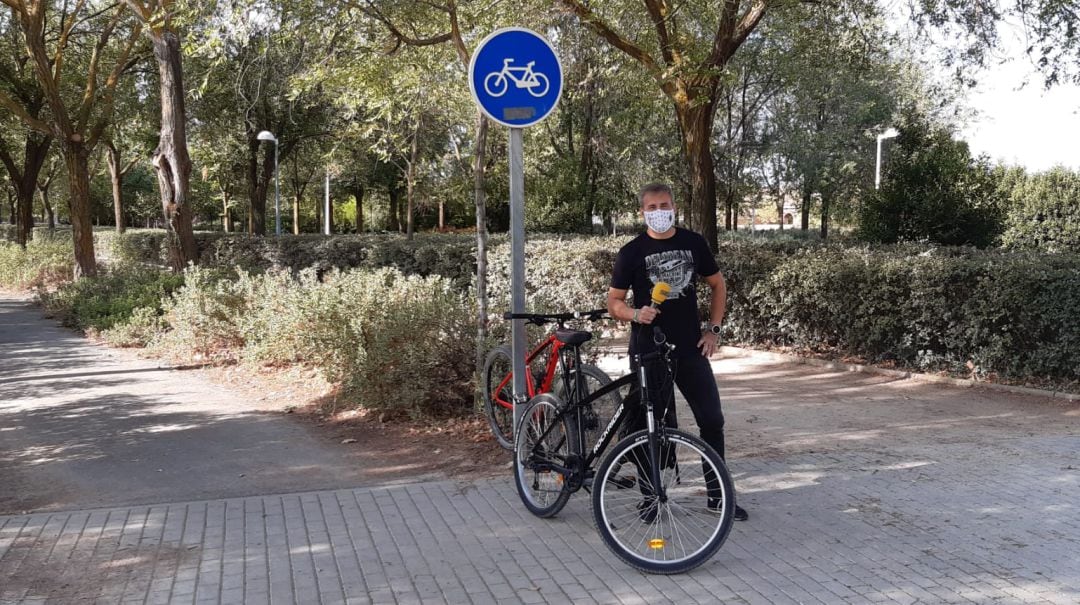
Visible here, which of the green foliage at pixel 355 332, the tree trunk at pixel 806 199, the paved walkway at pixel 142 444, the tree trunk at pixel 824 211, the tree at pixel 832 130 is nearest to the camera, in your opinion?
the paved walkway at pixel 142 444

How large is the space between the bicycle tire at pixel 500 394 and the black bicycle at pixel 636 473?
99 centimetres

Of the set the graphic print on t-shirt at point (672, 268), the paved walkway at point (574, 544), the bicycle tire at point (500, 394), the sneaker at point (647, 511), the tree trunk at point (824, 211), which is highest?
the tree trunk at point (824, 211)

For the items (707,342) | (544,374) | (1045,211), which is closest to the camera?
(707,342)

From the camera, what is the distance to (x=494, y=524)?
4.42 meters

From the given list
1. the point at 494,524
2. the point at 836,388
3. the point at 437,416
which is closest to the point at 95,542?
the point at 494,524

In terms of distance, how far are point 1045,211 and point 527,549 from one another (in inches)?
827

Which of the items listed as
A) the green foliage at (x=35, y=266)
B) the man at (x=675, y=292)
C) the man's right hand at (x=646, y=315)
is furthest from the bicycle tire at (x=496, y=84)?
the green foliage at (x=35, y=266)

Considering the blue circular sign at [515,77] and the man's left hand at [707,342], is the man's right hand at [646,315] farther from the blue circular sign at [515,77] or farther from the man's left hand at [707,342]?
the blue circular sign at [515,77]

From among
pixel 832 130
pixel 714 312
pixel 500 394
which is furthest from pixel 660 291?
pixel 832 130

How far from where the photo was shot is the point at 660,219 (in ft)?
13.9

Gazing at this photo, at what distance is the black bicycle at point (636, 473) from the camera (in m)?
3.77

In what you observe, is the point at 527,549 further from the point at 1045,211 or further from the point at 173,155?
the point at 1045,211

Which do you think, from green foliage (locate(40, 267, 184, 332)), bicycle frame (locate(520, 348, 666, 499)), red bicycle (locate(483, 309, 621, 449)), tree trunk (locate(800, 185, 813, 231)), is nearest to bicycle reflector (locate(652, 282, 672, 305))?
bicycle frame (locate(520, 348, 666, 499))

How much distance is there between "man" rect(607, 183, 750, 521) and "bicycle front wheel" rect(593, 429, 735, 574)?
34cm
